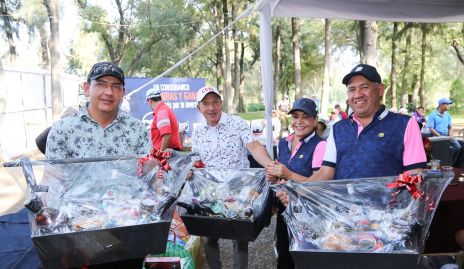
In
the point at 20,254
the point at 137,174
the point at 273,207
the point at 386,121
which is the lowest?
the point at 20,254

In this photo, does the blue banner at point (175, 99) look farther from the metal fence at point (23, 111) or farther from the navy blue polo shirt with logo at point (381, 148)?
the navy blue polo shirt with logo at point (381, 148)

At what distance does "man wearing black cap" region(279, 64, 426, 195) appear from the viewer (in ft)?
7.10

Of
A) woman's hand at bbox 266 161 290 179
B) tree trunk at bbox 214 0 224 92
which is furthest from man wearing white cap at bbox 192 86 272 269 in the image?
tree trunk at bbox 214 0 224 92

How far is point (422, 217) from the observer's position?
1.73 meters

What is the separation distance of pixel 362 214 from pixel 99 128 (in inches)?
56.0

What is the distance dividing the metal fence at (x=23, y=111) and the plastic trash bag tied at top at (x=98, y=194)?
9.76m

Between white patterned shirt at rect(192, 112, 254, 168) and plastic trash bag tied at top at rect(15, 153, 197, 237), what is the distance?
42.1 inches

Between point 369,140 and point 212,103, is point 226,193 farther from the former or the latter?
point 212,103

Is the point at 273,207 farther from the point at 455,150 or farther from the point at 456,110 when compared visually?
the point at 456,110

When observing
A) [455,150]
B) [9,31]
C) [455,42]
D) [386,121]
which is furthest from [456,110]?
[386,121]

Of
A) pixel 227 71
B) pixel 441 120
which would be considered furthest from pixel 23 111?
pixel 441 120

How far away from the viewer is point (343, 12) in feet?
17.7

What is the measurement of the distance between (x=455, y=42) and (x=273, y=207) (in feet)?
69.9

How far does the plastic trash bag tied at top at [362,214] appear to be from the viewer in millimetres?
1624
